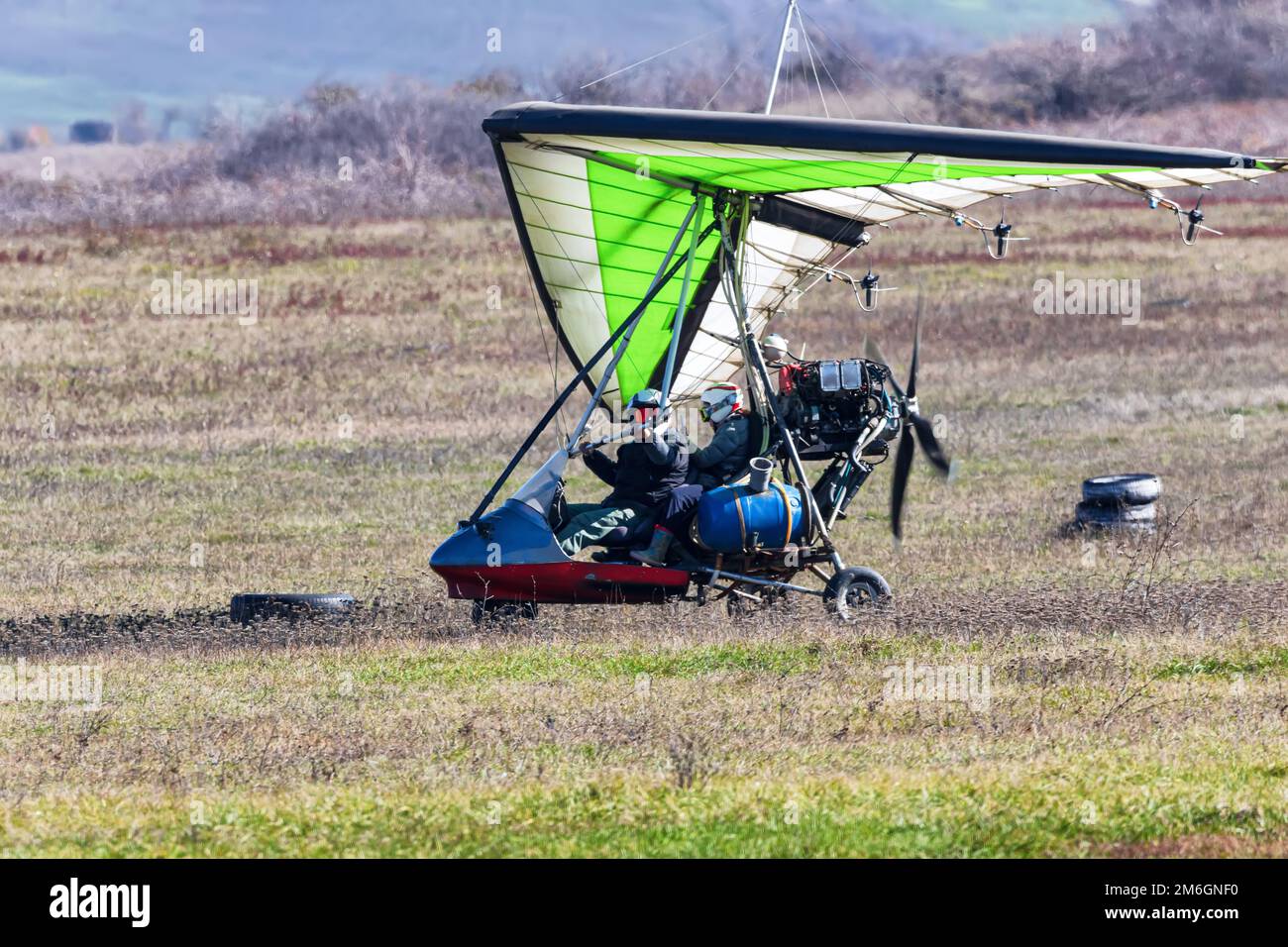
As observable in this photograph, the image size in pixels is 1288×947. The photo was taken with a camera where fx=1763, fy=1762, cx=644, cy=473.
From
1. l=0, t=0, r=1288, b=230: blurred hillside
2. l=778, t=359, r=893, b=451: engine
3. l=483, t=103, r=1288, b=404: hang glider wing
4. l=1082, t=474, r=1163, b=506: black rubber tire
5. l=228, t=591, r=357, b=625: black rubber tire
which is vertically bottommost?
l=228, t=591, r=357, b=625: black rubber tire

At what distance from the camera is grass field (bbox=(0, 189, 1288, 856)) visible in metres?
7.88

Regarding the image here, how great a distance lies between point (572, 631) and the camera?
41.8 feet

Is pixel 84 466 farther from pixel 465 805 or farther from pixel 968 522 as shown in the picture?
pixel 465 805

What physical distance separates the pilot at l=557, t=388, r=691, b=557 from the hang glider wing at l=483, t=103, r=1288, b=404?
95cm

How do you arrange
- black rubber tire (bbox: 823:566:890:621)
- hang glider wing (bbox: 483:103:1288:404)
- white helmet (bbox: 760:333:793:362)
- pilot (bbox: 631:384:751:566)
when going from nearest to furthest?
hang glider wing (bbox: 483:103:1288:404), black rubber tire (bbox: 823:566:890:621), pilot (bbox: 631:384:751:566), white helmet (bbox: 760:333:793:362)

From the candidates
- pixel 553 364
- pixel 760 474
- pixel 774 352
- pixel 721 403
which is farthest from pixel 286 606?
pixel 553 364

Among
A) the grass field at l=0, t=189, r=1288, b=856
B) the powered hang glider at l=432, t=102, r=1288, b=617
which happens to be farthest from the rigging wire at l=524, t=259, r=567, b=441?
the grass field at l=0, t=189, r=1288, b=856

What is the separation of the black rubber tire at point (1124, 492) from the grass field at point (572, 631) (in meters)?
0.48

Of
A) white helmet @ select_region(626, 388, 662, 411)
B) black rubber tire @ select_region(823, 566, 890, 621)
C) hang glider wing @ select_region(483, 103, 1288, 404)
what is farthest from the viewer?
black rubber tire @ select_region(823, 566, 890, 621)

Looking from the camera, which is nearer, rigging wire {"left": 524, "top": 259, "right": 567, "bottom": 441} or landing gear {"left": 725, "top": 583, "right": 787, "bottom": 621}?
landing gear {"left": 725, "top": 583, "right": 787, "bottom": 621}

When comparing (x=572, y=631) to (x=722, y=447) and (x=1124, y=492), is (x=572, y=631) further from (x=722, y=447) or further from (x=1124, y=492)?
(x=1124, y=492)

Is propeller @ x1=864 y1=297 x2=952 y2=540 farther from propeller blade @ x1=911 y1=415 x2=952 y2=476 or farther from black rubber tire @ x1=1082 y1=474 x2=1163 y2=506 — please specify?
black rubber tire @ x1=1082 y1=474 x2=1163 y2=506

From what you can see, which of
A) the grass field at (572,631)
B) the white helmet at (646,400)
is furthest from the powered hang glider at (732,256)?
the grass field at (572,631)
